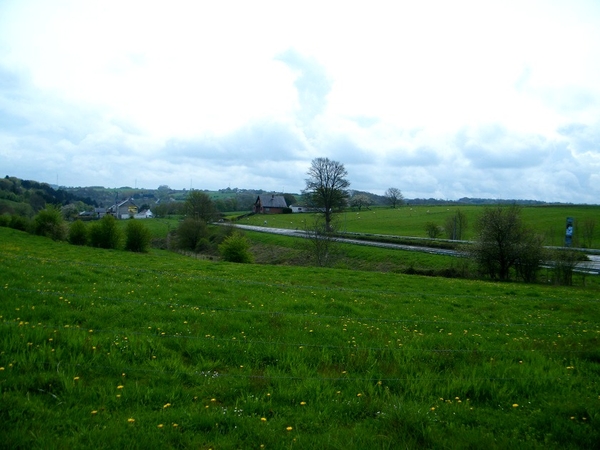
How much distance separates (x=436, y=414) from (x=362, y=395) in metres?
1.04

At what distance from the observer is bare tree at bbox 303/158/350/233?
70.9 m

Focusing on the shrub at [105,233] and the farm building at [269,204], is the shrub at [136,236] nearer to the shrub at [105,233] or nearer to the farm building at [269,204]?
the shrub at [105,233]

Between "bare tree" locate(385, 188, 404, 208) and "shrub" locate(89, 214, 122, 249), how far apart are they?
10946cm

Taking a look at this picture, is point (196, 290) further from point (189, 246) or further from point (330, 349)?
point (189, 246)

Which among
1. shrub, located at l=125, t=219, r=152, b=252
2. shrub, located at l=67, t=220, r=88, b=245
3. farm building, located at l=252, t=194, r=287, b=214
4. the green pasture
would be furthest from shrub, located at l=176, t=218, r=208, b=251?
farm building, located at l=252, t=194, r=287, b=214

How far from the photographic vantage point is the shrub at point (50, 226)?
53.8 m

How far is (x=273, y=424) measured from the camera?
5469 mm

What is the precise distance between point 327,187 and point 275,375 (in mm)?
65342

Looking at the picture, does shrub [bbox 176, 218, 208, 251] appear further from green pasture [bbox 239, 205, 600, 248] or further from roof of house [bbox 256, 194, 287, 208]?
roof of house [bbox 256, 194, 287, 208]

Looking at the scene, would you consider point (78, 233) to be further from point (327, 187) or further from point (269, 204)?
point (269, 204)

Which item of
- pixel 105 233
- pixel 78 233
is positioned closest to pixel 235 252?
pixel 105 233

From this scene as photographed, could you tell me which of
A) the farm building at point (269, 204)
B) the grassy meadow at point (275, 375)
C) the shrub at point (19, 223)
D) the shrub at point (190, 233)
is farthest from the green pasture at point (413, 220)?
the grassy meadow at point (275, 375)

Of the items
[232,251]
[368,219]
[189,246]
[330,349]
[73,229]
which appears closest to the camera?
[330,349]

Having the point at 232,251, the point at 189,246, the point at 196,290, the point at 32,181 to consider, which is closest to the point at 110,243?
the point at 232,251
